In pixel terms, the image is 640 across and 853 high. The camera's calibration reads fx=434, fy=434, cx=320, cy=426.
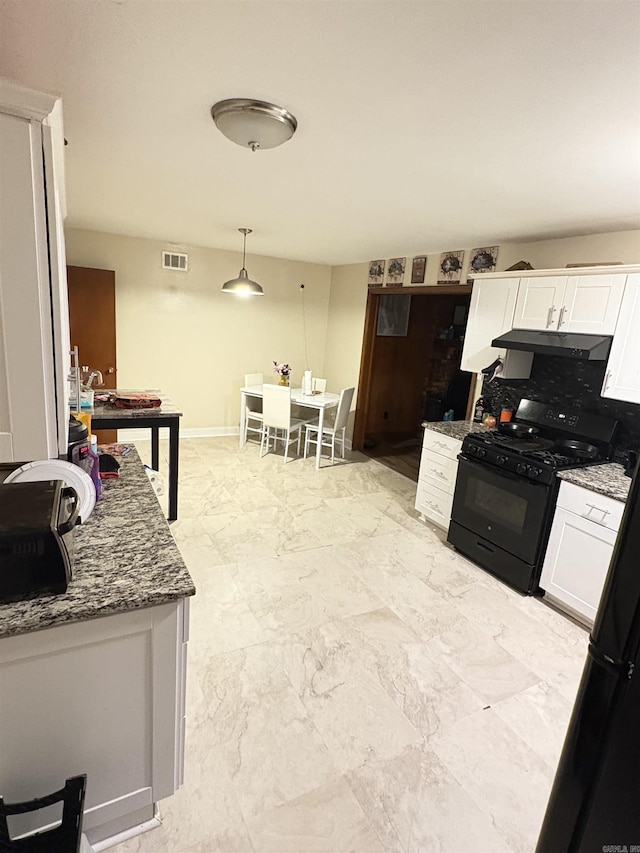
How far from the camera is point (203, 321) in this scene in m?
5.49

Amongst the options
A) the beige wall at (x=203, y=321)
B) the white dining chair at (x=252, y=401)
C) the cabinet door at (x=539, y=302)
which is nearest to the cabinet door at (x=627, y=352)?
the cabinet door at (x=539, y=302)

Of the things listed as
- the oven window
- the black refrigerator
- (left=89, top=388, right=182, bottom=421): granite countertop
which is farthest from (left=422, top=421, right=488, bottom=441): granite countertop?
the black refrigerator

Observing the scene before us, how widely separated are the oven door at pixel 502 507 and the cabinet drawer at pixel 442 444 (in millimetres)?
203

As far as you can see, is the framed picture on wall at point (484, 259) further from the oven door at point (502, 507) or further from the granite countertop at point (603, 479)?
the granite countertop at point (603, 479)

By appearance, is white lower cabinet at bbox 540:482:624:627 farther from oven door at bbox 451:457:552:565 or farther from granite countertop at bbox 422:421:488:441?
granite countertop at bbox 422:421:488:441

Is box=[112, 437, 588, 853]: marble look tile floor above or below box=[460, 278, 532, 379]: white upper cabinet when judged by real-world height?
below

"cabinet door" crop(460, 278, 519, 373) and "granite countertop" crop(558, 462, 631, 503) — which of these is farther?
"cabinet door" crop(460, 278, 519, 373)

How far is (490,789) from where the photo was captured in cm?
160

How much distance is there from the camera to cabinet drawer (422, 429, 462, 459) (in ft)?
11.0

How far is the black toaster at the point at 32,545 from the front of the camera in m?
1.06

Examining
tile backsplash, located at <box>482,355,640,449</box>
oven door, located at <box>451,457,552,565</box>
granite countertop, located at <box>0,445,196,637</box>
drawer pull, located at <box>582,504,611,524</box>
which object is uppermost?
tile backsplash, located at <box>482,355,640,449</box>

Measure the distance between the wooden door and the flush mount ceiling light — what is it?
11.7 feet

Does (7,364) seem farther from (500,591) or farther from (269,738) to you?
(500,591)

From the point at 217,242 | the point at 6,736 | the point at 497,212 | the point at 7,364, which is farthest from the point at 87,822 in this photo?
the point at 217,242
